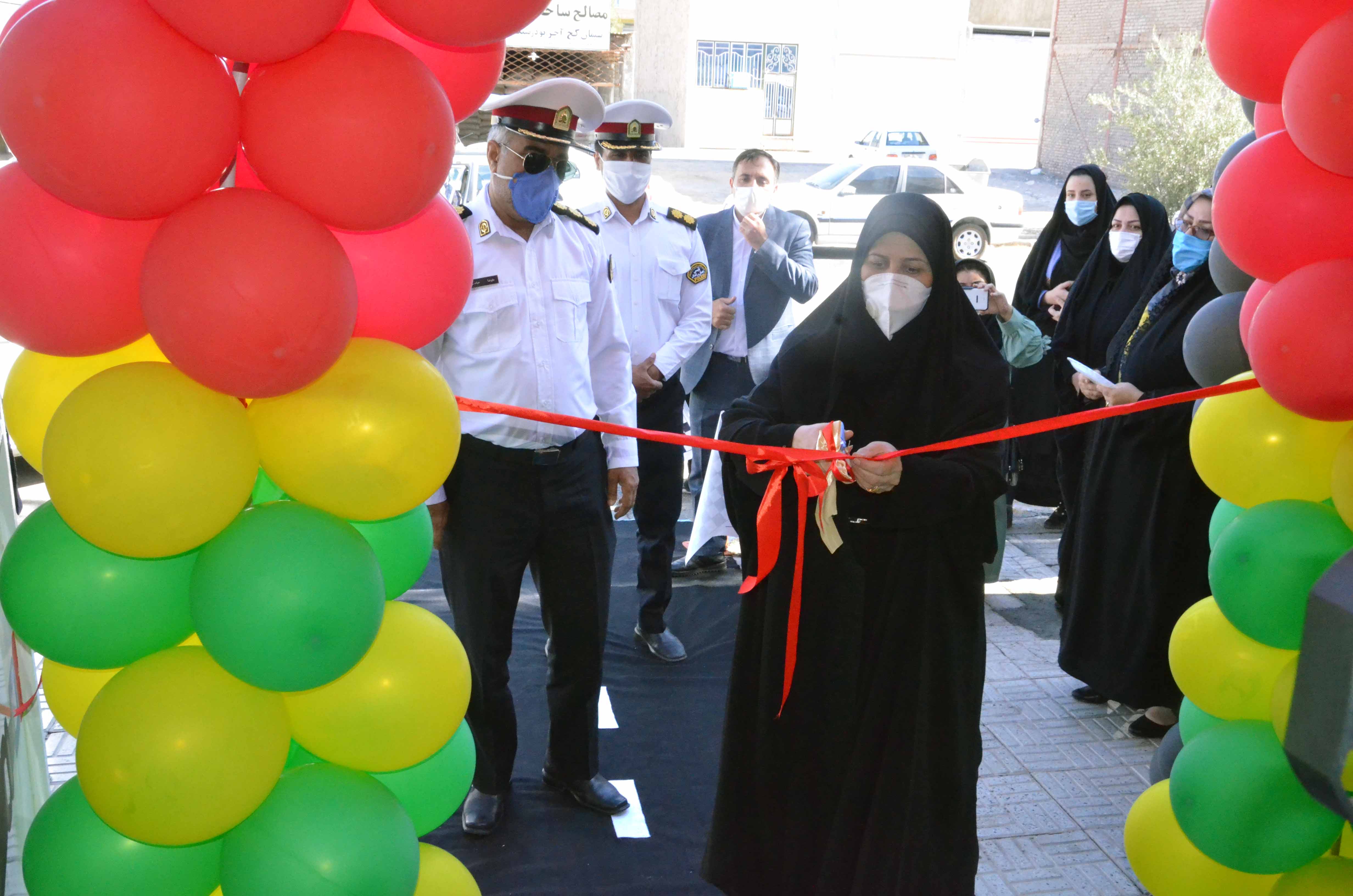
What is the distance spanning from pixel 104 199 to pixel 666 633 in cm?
349

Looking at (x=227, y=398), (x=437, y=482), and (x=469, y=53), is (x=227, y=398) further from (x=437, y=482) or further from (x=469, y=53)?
(x=469, y=53)

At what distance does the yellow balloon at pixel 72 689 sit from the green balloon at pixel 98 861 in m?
0.14

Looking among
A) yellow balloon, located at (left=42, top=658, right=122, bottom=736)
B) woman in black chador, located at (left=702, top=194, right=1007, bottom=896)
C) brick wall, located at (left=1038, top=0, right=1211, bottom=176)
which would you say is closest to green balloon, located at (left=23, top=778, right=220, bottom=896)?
yellow balloon, located at (left=42, top=658, right=122, bottom=736)

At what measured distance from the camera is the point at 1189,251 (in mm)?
3967

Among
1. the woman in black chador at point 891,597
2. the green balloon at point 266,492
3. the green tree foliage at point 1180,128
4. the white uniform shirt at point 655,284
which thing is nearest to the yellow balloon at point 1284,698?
the woman in black chador at point 891,597

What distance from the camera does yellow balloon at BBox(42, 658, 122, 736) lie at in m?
1.93

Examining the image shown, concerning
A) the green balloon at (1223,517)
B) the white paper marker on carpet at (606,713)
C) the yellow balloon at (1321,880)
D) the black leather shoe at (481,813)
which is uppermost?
the green balloon at (1223,517)

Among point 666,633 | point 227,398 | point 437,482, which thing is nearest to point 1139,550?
point 666,633

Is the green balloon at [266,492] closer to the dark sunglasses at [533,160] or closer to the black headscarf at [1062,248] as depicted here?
the dark sunglasses at [533,160]

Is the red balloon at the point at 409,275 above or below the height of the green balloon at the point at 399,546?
above

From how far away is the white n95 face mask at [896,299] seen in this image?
273 cm

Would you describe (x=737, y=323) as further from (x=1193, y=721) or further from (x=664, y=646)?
(x=1193, y=721)

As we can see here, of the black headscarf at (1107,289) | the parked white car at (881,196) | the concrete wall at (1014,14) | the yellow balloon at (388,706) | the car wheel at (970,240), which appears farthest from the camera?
the concrete wall at (1014,14)

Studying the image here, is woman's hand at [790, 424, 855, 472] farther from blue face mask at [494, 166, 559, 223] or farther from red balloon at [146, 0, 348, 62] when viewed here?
red balloon at [146, 0, 348, 62]
